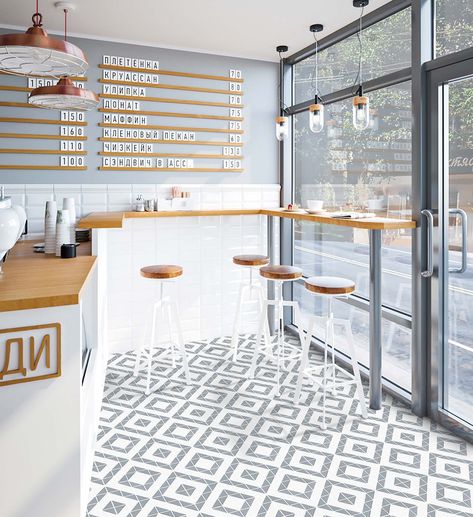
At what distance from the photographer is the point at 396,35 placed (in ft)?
11.1

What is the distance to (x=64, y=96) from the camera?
104 inches

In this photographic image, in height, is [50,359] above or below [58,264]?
below

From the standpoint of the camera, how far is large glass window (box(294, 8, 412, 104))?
3.30m

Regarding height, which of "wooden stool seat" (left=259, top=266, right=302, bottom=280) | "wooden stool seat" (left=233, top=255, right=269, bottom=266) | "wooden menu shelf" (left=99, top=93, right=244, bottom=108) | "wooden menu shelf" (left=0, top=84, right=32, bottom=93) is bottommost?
"wooden stool seat" (left=259, top=266, right=302, bottom=280)

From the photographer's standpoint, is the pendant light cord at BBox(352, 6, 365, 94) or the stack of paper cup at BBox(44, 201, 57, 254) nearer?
the stack of paper cup at BBox(44, 201, 57, 254)

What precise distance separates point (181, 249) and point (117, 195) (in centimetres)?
79

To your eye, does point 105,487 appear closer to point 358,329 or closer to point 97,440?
point 97,440

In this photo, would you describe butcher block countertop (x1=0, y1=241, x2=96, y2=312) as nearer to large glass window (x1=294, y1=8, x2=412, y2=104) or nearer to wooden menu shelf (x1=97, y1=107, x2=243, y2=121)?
wooden menu shelf (x1=97, y1=107, x2=243, y2=121)

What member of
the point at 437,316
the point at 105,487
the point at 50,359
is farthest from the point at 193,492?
the point at 437,316

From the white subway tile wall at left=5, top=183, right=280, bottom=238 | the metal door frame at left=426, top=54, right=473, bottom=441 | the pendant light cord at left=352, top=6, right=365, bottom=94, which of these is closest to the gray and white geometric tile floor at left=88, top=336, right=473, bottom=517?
the metal door frame at left=426, top=54, right=473, bottom=441

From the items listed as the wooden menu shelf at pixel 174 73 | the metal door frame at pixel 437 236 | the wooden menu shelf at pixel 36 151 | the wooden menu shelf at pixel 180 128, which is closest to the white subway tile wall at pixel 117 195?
the wooden menu shelf at pixel 36 151

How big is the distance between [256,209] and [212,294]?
0.97 m

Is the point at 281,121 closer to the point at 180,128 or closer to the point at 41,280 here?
the point at 180,128

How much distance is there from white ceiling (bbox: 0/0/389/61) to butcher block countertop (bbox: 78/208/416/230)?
1.55m
